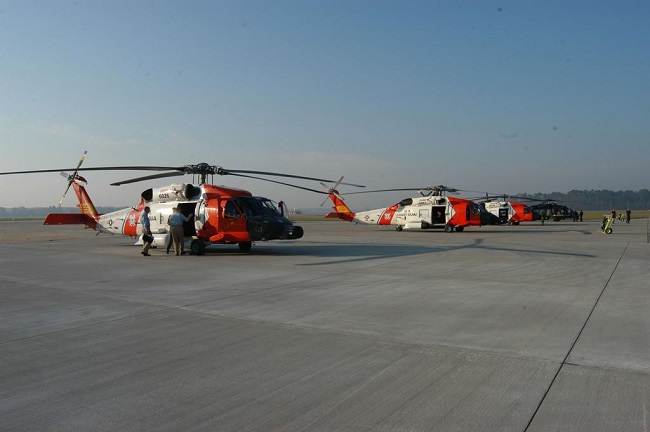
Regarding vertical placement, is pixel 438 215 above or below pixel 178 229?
above

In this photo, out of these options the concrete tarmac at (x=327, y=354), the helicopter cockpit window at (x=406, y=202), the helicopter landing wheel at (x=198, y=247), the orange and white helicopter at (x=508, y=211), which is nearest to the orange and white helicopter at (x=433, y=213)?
the helicopter cockpit window at (x=406, y=202)

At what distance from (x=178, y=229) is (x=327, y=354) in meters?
12.2

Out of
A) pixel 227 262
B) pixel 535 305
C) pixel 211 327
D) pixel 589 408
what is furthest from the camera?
pixel 227 262

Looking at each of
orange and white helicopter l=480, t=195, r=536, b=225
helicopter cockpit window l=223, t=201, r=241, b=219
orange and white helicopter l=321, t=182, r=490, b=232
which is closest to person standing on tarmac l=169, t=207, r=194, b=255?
helicopter cockpit window l=223, t=201, r=241, b=219

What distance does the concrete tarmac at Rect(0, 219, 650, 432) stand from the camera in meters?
3.45

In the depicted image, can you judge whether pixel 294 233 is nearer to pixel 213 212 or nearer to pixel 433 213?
pixel 213 212

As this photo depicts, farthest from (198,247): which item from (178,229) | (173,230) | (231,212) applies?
(231,212)

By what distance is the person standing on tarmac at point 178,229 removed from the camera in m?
15.9

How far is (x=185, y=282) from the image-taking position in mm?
9867

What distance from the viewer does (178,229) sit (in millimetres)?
16094

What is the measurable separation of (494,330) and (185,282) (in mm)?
6285

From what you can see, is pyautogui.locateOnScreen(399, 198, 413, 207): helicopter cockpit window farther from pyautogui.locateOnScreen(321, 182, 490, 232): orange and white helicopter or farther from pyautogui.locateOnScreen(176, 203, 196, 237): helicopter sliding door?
pyautogui.locateOnScreen(176, 203, 196, 237): helicopter sliding door

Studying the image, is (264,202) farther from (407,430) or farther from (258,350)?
(407,430)

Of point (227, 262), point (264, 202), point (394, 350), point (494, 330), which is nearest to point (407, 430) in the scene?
point (394, 350)
